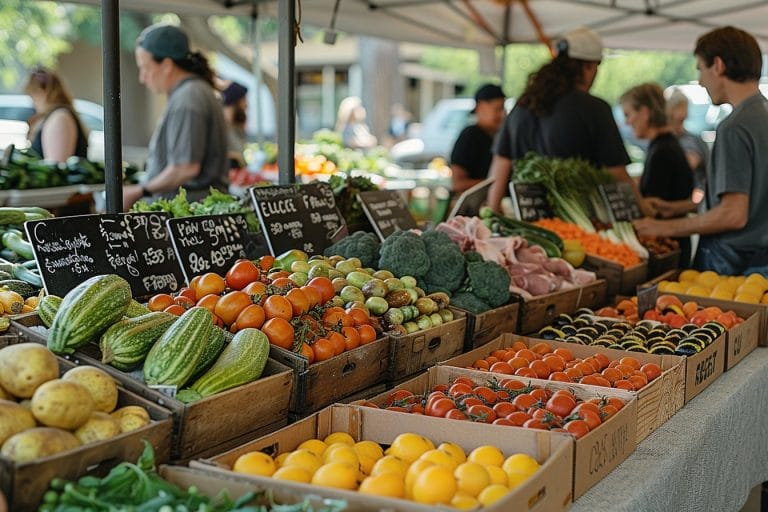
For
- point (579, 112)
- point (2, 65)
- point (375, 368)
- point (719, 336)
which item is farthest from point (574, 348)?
point (2, 65)

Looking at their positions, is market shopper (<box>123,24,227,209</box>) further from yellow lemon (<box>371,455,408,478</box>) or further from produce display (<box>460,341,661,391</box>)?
yellow lemon (<box>371,455,408,478</box>)

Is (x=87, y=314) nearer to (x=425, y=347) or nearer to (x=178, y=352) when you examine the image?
(x=178, y=352)

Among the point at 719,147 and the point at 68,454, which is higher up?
the point at 719,147

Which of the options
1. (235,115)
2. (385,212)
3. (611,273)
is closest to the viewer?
(385,212)

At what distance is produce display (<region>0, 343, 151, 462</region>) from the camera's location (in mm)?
1900

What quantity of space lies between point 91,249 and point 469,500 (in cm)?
173

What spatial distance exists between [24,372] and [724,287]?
10.9 ft

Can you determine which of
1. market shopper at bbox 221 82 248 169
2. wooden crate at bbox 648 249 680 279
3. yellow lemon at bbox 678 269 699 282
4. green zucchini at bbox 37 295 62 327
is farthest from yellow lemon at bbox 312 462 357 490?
market shopper at bbox 221 82 248 169

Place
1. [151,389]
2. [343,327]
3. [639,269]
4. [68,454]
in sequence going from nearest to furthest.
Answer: [68,454], [151,389], [343,327], [639,269]

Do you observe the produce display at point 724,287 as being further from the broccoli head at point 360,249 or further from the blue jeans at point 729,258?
the broccoli head at point 360,249

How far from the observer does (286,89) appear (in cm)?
420

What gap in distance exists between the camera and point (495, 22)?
361 inches

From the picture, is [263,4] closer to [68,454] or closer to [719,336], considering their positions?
[719,336]

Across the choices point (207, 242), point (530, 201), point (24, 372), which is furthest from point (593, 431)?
point (530, 201)
